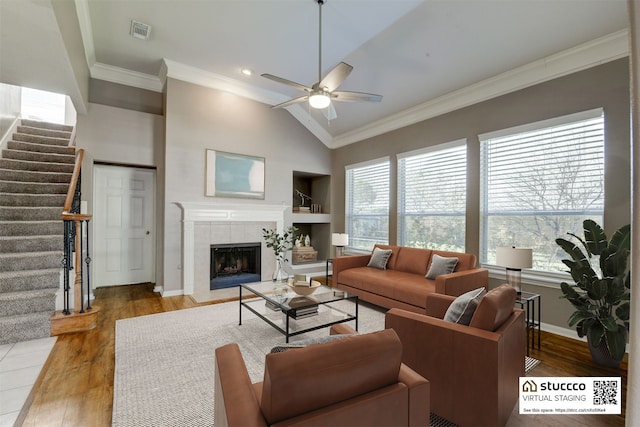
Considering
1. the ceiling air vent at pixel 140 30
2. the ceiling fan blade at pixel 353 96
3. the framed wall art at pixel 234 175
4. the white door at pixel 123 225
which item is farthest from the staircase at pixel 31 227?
the ceiling fan blade at pixel 353 96

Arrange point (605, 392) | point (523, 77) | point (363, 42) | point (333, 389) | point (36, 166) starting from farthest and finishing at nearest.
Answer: point (36, 166) < point (363, 42) < point (523, 77) < point (605, 392) < point (333, 389)

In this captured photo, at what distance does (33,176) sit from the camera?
4379mm

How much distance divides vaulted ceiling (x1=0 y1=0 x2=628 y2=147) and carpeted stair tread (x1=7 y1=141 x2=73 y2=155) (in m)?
1.44

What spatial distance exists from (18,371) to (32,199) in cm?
264

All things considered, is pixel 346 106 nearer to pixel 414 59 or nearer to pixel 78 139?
pixel 414 59

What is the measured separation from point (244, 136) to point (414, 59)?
3.09m

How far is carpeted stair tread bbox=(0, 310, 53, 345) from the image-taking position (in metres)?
→ 2.89

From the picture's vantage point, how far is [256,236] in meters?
5.52

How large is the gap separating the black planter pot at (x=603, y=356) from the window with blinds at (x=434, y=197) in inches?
74.1

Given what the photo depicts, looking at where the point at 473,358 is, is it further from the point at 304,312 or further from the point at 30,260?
the point at 30,260

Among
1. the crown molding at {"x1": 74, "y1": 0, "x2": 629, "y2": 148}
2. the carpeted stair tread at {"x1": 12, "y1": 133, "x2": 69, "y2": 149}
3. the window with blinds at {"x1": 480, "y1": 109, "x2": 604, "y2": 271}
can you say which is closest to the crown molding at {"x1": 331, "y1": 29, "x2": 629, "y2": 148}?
the crown molding at {"x1": 74, "y1": 0, "x2": 629, "y2": 148}

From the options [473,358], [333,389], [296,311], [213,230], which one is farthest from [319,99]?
[213,230]

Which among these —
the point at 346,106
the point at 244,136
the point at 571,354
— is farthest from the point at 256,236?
the point at 571,354

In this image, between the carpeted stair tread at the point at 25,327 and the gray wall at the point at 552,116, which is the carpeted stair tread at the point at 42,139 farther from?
the gray wall at the point at 552,116
